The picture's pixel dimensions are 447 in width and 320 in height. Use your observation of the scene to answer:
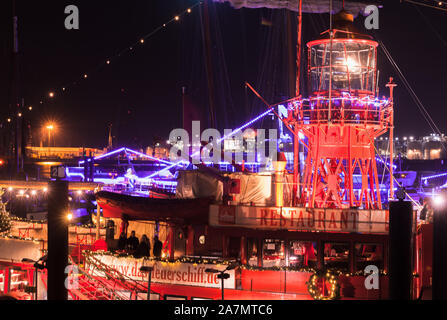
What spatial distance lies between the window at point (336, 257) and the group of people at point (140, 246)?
6835 mm

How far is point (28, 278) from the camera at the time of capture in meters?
26.7

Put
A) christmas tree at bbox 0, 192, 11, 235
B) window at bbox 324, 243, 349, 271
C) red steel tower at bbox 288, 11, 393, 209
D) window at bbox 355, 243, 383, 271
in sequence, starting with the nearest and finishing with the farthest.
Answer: window at bbox 355, 243, 383, 271, window at bbox 324, 243, 349, 271, red steel tower at bbox 288, 11, 393, 209, christmas tree at bbox 0, 192, 11, 235

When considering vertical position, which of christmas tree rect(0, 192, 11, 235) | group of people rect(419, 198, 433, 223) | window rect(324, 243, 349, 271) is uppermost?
group of people rect(419, 198, 433, 223)

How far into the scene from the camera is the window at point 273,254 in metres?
22.6

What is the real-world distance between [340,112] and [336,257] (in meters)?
6.22

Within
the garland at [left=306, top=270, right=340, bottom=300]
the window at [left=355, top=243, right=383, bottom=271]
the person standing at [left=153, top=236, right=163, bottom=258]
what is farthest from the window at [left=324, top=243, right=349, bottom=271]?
the person standing at [left=153, top=236, right=163, bottom=258]

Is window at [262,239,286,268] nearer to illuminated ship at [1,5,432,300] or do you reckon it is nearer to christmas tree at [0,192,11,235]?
illuminated ship at [1,5,432,300]

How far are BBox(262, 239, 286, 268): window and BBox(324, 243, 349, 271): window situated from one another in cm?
184

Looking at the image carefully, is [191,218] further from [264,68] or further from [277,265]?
[264,68]

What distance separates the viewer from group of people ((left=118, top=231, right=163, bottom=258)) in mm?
22531

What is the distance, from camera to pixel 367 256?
23.1 metres

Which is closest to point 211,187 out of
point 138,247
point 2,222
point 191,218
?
point 191,218
